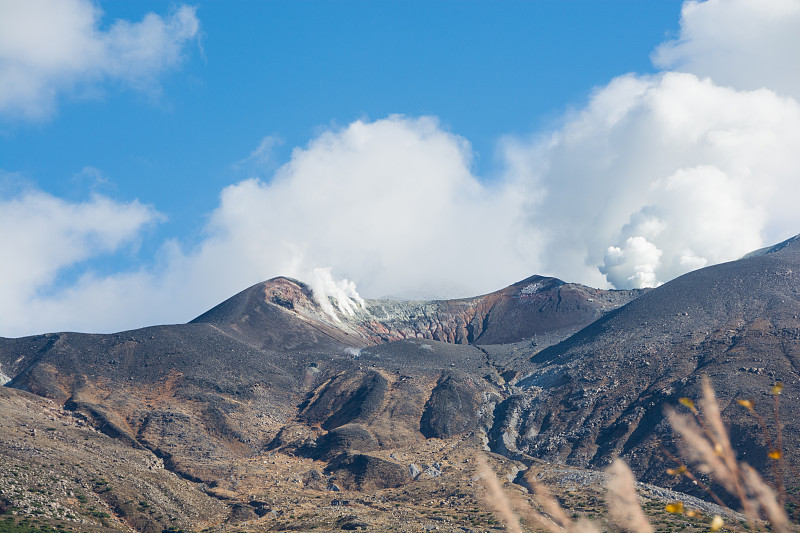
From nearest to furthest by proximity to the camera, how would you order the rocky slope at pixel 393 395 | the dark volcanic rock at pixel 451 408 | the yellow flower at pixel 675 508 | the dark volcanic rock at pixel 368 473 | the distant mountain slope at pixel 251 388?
the yellow flower at pixel 675 508 < the rocky slope at pixel 393 395 < the dark volcanic rock at pixel 368 473 < the distant mountain slope at pixel 251 388 < the dark volcanic rock at pixel 451 408

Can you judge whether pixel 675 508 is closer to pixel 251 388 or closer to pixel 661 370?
pixel 661 370

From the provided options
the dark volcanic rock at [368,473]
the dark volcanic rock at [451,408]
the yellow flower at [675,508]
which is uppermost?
the yellow flower at [675,508]

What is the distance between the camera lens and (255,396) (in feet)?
396

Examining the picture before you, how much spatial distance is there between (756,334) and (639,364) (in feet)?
60.3

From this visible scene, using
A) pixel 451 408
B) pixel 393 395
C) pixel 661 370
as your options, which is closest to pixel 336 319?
pixel 393 395

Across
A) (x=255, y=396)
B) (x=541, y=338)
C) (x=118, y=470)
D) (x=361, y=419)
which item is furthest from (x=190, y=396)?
(x=541, y=338)

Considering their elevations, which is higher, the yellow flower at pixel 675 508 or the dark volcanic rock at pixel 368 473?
the yellow flower at pixel 675 508

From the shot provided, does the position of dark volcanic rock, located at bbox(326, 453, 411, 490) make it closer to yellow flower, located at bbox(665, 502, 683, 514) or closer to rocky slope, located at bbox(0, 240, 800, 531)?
rocky slope, located at bbox(0, 240, 800, 531)

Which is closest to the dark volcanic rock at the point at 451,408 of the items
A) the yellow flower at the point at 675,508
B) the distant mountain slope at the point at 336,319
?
the distant mountain slope at the point at 336,319

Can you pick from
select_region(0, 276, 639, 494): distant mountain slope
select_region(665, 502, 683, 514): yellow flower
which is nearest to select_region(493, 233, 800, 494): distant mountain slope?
select_region(0, 276, 639, 494): distant mountain slope

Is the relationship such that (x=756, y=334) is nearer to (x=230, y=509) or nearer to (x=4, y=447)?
(x=230, y=509)

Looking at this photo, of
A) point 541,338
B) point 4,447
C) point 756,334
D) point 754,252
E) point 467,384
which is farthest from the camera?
point 754,252

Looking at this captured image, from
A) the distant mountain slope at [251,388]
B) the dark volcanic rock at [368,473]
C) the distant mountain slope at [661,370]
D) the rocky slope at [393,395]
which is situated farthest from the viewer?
the distant mountain slope at [251,388]

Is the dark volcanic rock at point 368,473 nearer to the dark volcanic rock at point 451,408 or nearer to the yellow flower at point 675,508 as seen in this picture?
the dark volcanic rock at point 451,408
